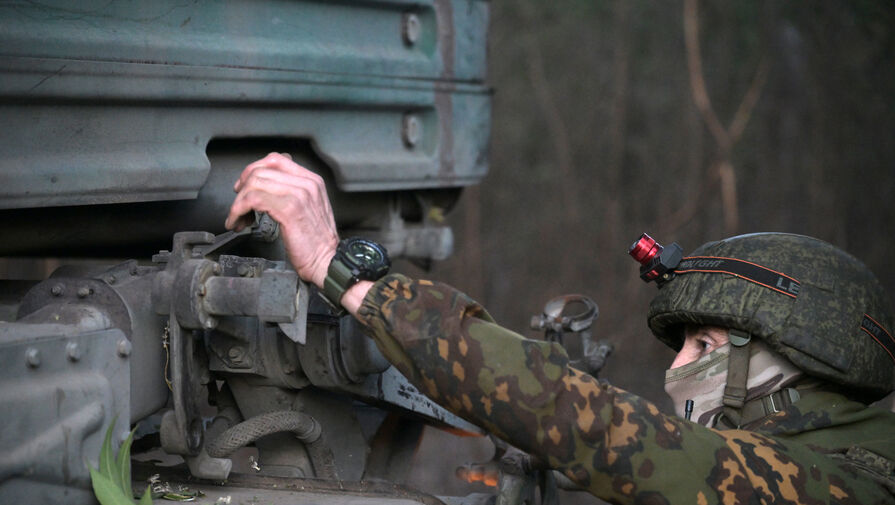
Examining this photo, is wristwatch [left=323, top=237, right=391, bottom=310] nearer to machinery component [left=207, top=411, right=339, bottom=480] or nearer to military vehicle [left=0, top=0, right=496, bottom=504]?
military vehicle [left=0, top=0, right=496, bottom=504]

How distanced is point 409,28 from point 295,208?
4.72ft

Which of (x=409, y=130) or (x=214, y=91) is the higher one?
(x=214, y=91)

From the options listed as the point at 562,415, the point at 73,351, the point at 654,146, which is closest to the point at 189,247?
the point at 73,351

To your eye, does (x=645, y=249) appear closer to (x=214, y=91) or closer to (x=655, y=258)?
(x=655, y=258)

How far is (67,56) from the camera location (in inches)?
81.8

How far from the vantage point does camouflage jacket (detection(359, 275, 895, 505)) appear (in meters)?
1.89

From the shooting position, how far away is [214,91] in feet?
8.05

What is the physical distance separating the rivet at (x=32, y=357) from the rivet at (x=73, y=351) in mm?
74

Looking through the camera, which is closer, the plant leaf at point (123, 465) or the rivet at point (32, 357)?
the rivet at point (32, 357)

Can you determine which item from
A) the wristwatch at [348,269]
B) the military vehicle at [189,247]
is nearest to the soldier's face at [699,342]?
the military vehicle at [189,247]

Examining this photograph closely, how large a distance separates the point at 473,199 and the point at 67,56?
6.43m

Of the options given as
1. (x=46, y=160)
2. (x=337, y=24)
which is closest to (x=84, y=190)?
(x=46, y=160)

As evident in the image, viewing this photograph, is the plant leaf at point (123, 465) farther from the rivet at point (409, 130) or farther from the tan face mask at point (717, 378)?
the rivet at point (409, 130)

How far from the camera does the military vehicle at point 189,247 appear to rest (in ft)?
6.22
